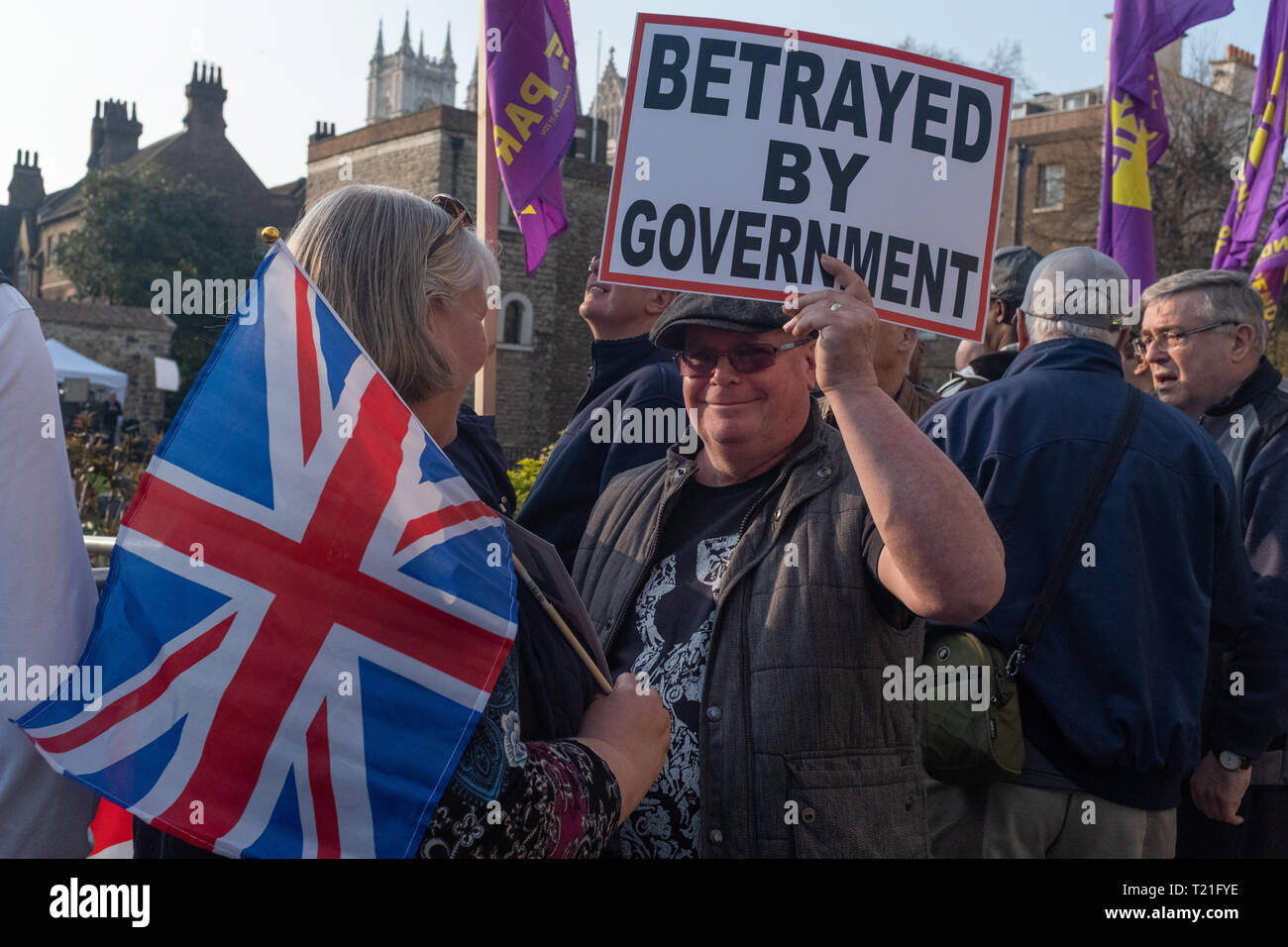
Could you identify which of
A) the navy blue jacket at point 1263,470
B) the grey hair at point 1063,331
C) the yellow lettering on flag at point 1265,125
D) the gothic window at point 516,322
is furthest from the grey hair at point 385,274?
the gothic window at point 516,322

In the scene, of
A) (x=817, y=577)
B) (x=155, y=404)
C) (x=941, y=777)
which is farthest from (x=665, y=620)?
(x=155, y=404)

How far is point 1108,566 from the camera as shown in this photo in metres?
2.99

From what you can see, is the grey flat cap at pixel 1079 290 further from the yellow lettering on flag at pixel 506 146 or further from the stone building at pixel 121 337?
the stone building at pixel 121 337

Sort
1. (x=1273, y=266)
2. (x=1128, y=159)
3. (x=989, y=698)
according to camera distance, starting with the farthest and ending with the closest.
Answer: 1. (x=1273, y=266)
2. (x=1128, y=159)
3. (x=989, y=698)

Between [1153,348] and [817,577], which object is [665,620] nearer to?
[817,577]

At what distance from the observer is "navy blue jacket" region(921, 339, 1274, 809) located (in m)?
2.94

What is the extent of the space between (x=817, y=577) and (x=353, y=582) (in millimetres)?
1001

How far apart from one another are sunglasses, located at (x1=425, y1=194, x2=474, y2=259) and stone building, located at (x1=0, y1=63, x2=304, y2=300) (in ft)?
169

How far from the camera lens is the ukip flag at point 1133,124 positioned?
6309 mm

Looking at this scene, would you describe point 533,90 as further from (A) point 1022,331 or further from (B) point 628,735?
(B) point 628,735

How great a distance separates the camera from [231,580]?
171 cm

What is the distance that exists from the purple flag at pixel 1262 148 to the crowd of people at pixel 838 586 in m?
4.00

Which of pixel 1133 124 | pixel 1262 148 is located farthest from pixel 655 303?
pixel 1262 148

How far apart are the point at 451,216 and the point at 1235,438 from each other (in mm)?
2909
